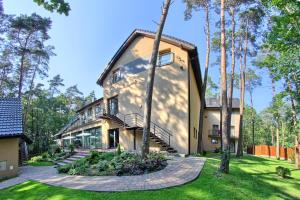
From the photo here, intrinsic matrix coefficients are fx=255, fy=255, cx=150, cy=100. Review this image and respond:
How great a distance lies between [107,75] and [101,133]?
18.6 feet

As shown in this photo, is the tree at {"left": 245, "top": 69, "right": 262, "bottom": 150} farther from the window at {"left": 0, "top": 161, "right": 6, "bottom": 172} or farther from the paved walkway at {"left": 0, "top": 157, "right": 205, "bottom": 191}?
the window at {"left": 0, "top": 161, "right": 6, "bottom": 172}

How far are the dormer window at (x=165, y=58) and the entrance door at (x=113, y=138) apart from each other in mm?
7432

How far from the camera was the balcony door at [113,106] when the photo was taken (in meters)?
23.3

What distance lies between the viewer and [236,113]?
35062 millimetres

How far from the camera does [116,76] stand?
23.8m

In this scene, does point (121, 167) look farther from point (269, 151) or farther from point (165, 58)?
point (269, 151)

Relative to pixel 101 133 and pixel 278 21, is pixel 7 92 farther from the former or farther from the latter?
pixel 278 21

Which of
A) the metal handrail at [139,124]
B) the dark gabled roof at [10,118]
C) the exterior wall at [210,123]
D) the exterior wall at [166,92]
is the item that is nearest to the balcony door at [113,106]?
the metal handrail at [139,124]

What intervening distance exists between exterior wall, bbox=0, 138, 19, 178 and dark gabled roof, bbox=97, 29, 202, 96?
11238 millimetres

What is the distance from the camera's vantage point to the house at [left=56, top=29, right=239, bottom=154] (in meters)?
17.4

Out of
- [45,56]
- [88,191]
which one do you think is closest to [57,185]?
[88,191]

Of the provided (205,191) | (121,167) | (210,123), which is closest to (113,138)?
(121,167)

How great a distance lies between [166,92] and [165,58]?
2.62 meters

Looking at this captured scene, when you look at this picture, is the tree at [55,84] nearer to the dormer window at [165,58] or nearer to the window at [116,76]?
the window at [116,76]
